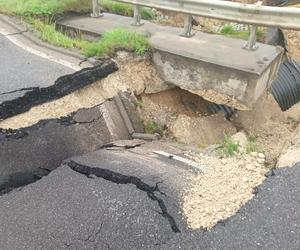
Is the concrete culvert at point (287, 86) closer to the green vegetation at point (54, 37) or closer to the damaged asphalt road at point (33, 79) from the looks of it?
the damaged asphalt road at point (33, 79)

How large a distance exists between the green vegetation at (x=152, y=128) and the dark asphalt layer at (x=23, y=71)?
1.38 m

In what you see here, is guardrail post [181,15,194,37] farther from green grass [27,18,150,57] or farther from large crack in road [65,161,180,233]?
large crack in road [65,161,180,233]

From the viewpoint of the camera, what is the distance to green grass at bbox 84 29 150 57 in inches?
211

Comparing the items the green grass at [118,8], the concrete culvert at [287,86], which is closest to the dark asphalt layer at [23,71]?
the green grass at [118,8]

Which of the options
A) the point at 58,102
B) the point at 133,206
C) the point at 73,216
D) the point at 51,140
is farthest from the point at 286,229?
the point at 58,102

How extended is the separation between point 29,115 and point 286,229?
3185 mm

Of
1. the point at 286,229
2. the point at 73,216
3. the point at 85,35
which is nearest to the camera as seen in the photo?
the point at 286,229

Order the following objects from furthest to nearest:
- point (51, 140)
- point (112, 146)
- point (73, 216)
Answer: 1. point (112, 146)
2. point (51, 140)
3. point (73, 216)

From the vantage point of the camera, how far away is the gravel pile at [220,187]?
3.03 meters

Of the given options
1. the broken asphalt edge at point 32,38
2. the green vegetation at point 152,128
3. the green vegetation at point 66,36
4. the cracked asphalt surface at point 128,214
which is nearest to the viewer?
the cracked asphalt surface at point 128,214

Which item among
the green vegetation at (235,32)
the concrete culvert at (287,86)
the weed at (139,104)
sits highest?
the green vegetation at (235,32)

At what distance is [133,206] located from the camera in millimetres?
3168

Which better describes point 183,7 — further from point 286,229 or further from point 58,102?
point 286,229

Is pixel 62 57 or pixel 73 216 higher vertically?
pixel 62 57
